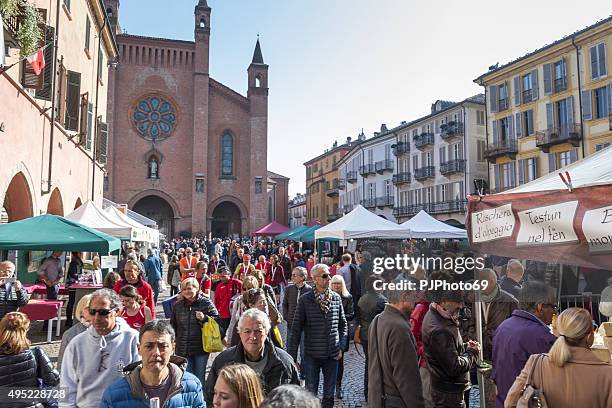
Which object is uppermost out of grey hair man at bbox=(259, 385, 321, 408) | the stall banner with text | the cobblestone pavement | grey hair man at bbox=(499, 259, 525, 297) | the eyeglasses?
the stall banner with text

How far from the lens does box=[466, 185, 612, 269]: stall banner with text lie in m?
2.92

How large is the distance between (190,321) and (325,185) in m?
60.4

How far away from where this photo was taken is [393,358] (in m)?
3.75

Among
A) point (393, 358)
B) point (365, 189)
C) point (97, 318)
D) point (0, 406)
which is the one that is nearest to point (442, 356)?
point (393, 358)

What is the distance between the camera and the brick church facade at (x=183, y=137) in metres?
36.1

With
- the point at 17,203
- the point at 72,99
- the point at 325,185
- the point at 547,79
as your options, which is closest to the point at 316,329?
the point at 17,203

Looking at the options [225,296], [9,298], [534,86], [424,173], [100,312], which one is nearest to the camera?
[100,312]

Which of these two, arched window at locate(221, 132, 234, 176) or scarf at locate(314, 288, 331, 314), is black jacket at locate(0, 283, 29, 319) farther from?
arched window at locate(221, 132, 234, 176)

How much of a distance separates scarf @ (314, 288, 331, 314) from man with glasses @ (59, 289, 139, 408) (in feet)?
7.01

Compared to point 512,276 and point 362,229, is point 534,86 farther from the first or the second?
point 512,276

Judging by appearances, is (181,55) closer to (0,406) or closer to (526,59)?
(526,59)

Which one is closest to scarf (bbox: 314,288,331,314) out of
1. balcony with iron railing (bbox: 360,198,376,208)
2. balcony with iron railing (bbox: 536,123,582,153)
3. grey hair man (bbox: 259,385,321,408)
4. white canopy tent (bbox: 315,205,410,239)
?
grey hair man (bbox: 259,385,321,408)

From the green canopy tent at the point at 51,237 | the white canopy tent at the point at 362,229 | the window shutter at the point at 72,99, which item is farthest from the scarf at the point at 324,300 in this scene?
the window shutter at the point at 72,99

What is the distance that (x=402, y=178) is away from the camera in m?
44.1
